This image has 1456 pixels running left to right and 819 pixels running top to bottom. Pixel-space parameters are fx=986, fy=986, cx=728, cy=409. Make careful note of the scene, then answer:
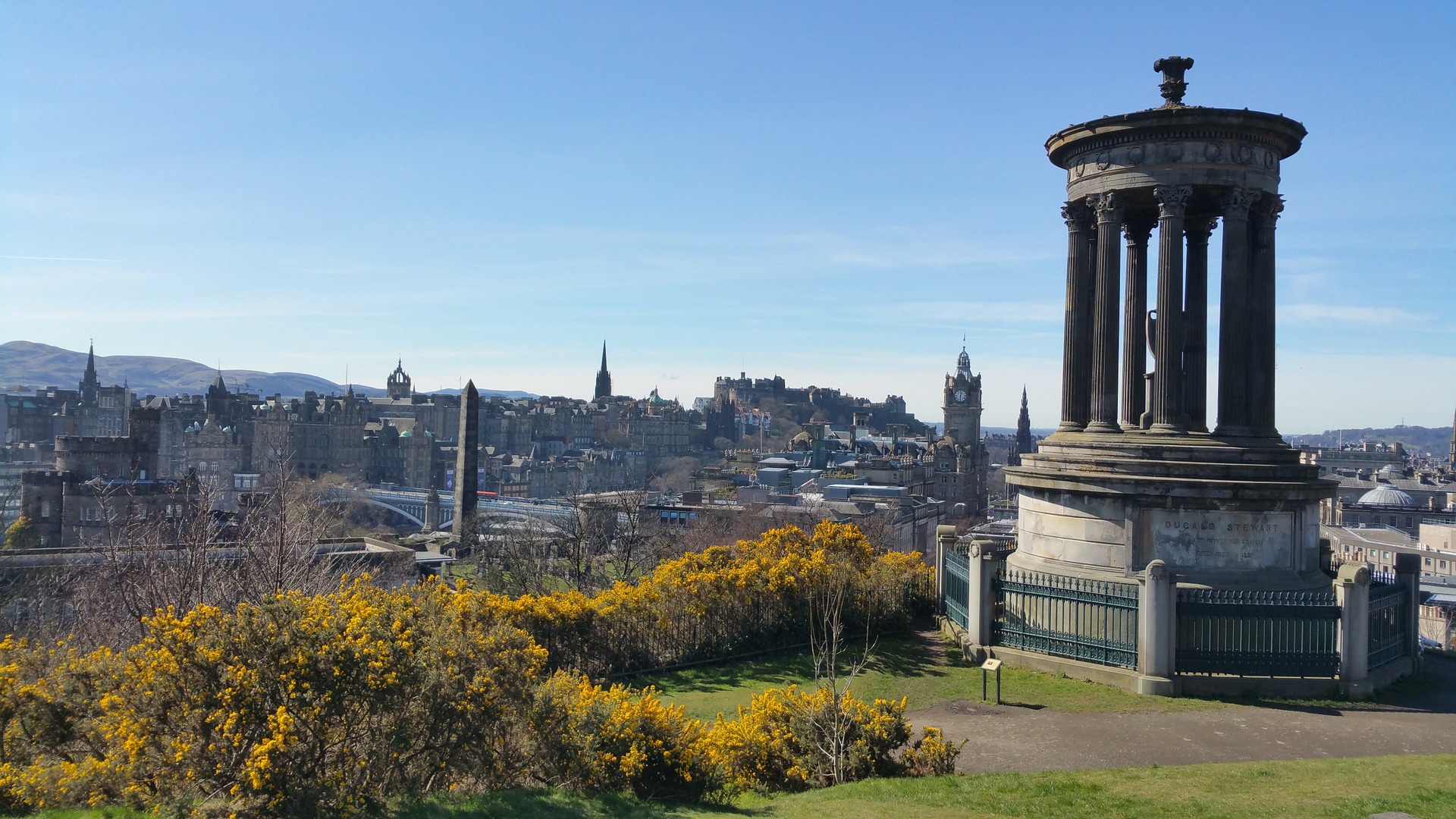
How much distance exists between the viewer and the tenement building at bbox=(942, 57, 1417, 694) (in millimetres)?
14891

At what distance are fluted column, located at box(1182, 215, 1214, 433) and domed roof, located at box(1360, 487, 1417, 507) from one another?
369 ft

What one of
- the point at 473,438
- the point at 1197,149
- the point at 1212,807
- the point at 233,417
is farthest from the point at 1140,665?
the point at 233,417

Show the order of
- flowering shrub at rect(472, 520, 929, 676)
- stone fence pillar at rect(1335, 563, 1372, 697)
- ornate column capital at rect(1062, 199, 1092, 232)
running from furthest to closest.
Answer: ornate column capital at rect(1062, 199, 1092, 232) < flowering shrub at rect(472, 520, 929, 676) < stone fence pillar at rect(1335, 563, 1372, 697)

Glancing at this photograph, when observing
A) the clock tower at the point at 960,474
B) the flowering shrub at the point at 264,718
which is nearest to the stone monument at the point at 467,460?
the clock tower at the point at 960,474

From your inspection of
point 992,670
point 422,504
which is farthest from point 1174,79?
point 422,504

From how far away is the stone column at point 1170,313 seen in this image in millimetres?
17438

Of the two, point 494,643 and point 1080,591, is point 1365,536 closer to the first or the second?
point 1080,591

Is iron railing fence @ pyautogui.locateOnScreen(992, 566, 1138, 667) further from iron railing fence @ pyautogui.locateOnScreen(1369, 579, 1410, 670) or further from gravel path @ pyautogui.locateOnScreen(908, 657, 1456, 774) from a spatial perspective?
iron railing fence @ pyautogui.locateOnScreen(1369, 579, 1410, 670)

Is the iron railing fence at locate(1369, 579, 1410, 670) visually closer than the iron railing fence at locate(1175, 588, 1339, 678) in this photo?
No

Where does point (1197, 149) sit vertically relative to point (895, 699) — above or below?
above

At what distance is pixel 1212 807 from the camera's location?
9.86 m

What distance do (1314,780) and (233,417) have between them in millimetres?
147840

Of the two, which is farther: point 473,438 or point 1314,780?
point 473,438

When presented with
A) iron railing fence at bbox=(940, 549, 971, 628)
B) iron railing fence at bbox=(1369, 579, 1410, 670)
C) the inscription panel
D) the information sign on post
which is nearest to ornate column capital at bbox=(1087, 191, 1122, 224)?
the inscription panel
